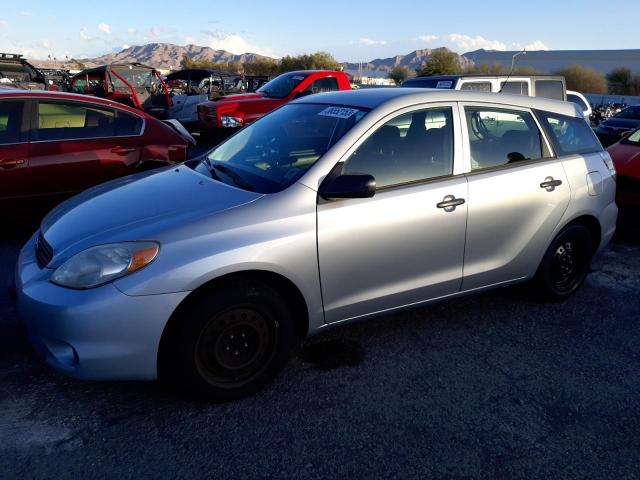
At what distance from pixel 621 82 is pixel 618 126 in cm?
4999

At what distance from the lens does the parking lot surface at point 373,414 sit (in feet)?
8.00

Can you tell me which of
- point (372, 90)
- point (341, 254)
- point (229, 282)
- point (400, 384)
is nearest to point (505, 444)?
point (400, 384)

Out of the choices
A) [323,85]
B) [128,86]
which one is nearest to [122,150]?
[323,85]

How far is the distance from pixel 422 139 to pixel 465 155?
0.32 meters

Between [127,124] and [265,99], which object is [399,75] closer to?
[265,99]

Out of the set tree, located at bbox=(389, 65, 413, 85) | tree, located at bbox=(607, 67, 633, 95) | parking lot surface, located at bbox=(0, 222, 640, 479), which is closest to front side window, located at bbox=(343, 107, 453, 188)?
Result: parking lot surface, located at bbox=(0, 222, 640, 479)

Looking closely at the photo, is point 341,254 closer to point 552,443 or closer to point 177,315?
point 177,315

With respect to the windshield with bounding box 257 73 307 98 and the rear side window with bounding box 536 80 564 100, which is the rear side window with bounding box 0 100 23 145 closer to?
the windshield with bounding box 257 73 307 98

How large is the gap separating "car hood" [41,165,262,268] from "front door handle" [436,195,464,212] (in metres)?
1.16

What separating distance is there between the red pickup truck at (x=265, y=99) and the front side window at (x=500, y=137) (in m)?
6.74

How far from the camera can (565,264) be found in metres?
4.23

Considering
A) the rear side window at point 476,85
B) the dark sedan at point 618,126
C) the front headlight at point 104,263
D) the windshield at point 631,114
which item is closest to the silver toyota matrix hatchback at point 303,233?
the front headlight at point 104,263

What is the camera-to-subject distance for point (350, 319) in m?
3.21

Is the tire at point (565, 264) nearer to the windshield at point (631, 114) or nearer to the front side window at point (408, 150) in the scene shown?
the front side window at point (408, 150)
